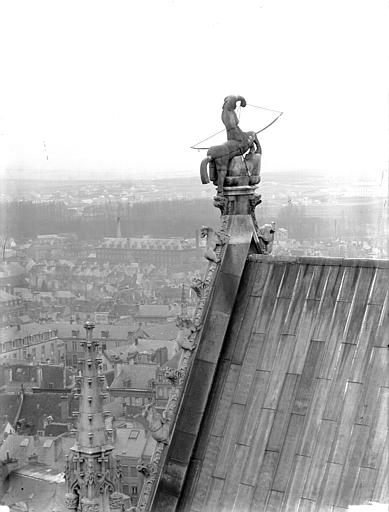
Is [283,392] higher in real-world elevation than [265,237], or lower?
lower

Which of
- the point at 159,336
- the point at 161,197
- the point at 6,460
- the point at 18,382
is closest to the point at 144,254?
the point at 161,197

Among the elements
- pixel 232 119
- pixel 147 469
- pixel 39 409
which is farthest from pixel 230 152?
pixel 39 409

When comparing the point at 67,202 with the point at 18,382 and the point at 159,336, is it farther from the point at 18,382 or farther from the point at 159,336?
the point at 18,382

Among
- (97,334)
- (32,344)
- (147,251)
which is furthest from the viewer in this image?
(97,334)

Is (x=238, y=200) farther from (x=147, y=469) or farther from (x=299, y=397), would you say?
(x=147, y=469)

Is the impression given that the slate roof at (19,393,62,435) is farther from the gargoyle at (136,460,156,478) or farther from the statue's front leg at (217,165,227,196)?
the gargoyle at (136,460,156,478)

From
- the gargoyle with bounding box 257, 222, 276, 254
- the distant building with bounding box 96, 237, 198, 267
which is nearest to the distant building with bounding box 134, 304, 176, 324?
the distant building with bounding box 96, 237, 198, 267

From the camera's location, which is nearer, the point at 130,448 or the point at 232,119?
the point at 232,119
